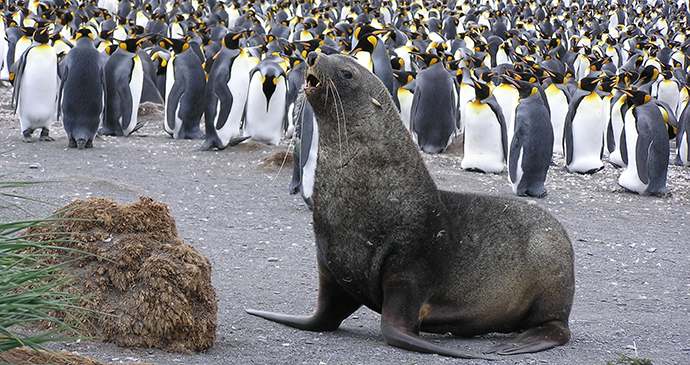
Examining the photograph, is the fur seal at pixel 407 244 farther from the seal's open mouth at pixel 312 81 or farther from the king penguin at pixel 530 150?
the king penguin at pixel 530 150

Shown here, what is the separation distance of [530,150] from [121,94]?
19.9ft

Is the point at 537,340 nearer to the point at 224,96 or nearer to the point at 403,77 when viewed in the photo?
the point at 224,96

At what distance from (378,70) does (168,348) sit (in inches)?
360

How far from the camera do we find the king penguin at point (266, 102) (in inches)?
454

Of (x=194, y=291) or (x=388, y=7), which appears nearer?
(x=194, y=291)

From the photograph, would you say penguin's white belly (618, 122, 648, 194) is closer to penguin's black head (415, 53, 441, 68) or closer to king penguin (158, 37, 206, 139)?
penguin's black head (415, 53, 441, 68)

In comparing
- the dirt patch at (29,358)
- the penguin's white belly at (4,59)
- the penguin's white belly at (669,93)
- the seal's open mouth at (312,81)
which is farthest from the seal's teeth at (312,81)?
the penguin's white belly at (4,59)

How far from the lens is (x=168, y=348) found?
3.46 meters

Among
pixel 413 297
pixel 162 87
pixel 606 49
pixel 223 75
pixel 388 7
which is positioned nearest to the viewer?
pixel 413 297

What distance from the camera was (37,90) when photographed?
35.5 ft

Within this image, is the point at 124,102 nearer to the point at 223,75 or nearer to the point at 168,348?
the point at 223,75

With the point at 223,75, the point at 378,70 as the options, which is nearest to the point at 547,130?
the point at 378,70

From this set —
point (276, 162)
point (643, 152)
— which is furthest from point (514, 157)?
point (276, 162)

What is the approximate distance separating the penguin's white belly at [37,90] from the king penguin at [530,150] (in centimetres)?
617
